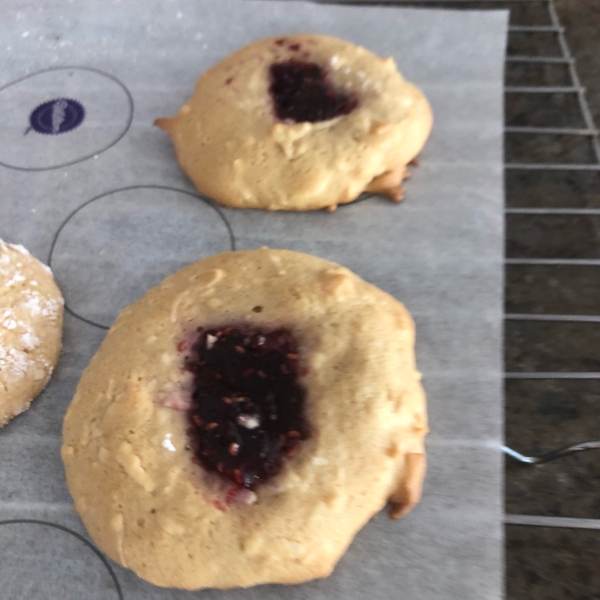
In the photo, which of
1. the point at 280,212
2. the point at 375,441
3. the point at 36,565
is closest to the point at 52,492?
the point at 36,565

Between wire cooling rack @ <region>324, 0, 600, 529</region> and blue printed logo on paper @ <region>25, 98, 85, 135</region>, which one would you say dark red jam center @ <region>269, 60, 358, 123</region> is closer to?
wire cooling rack @ <region>324, 0, 600, 529</region>

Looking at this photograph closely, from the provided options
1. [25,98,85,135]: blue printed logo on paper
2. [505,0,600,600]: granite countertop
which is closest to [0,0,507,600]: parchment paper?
[25,98,85,135]: blue printed logo on paper

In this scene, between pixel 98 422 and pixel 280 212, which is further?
pixel 280 212

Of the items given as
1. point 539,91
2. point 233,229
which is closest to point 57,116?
point 233,229

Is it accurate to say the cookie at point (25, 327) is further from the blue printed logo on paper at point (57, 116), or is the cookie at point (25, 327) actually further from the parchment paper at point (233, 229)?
the blue printed logo on paper at point (57, 116)

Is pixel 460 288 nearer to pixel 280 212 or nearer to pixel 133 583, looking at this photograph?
pixel 280 212

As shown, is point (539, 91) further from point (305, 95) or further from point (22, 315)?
point (22, 315)
